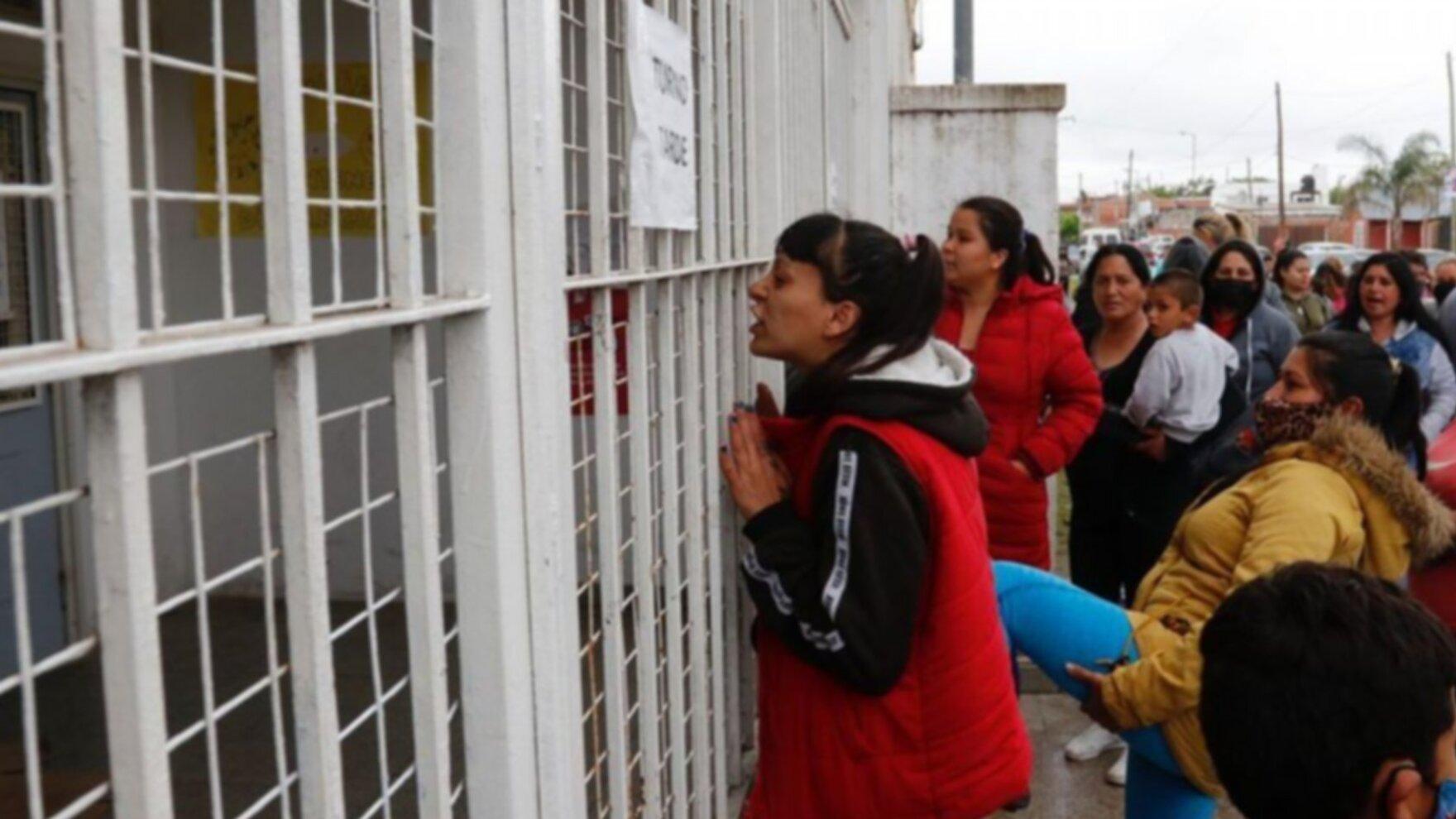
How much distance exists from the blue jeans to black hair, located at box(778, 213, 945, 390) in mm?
958

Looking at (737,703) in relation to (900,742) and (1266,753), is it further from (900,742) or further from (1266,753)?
(1266,753)

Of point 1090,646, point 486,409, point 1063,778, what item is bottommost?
point 1063,778

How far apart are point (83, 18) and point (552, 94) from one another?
1160 mm

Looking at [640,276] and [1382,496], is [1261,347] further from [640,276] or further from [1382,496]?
[640,276]

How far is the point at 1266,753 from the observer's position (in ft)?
5.49

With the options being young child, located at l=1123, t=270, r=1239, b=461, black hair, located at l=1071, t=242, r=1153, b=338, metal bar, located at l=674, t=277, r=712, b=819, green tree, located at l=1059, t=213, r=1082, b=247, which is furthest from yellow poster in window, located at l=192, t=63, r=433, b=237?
green tree, located at l=1059, t=213, r=1082, b=247

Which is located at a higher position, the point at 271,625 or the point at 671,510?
the point at 271,625

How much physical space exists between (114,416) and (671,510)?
76.9 inches

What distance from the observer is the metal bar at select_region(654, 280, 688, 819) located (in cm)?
312

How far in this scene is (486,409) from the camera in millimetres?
2064

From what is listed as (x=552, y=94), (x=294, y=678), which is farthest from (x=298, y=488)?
(x=552, y=94)

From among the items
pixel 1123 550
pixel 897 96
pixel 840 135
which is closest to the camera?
pixel 1123 550

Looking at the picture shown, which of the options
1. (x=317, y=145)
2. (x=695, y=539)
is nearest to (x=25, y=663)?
Result: (x=695, y=539)

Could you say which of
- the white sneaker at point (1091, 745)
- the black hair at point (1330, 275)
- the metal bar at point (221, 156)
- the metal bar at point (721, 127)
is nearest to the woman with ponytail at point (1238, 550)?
the metal bar at point (721, 127)
